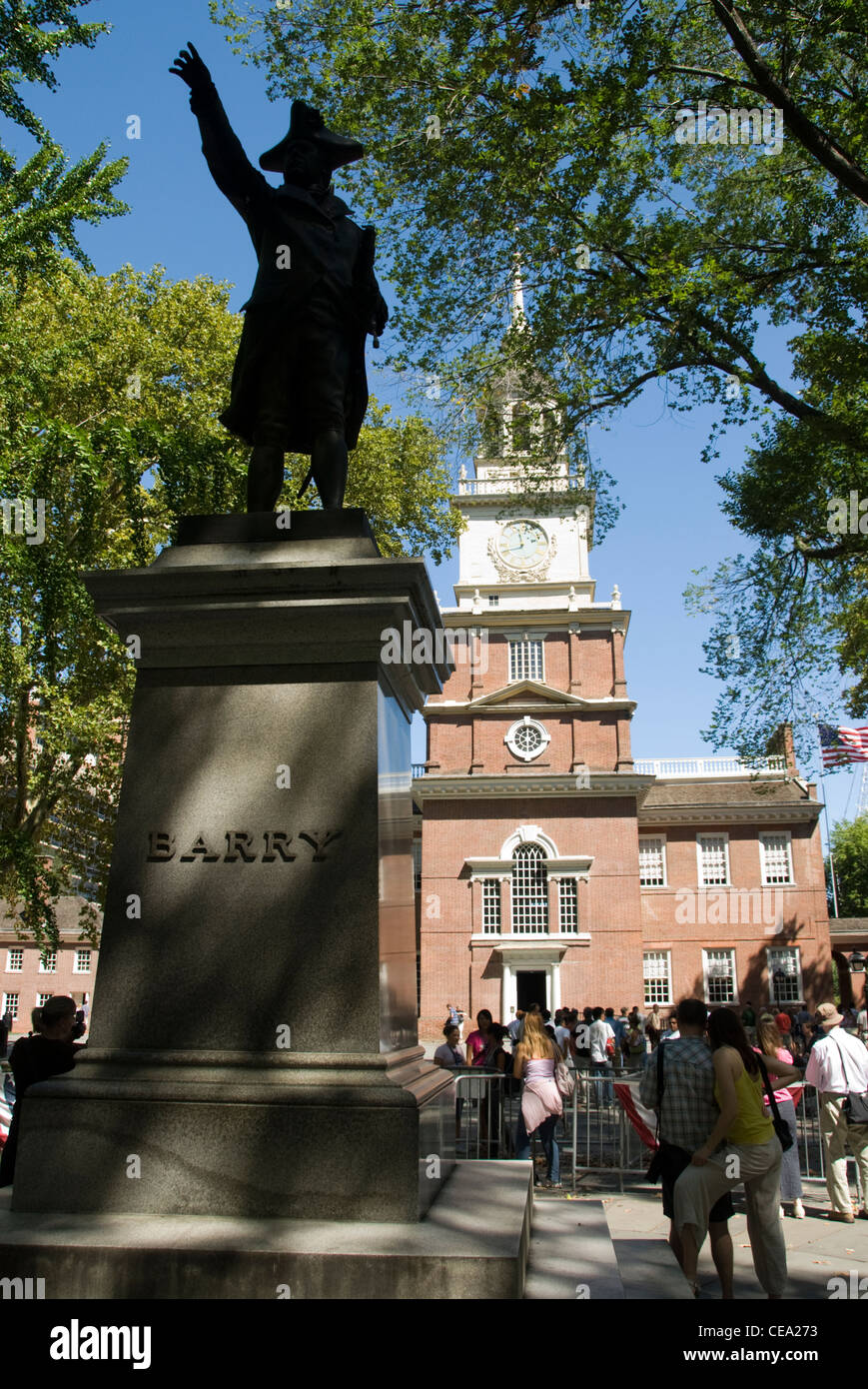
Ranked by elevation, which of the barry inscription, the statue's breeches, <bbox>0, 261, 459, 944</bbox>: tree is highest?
<bbox>0, 261, 459, 944</bbox>: tree

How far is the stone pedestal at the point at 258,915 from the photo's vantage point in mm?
3668

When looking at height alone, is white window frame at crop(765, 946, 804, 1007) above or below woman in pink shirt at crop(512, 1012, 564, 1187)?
above

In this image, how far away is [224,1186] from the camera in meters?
3.65

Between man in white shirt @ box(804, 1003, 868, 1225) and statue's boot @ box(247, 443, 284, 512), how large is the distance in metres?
7.56

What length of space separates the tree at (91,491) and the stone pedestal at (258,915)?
9.14 meters

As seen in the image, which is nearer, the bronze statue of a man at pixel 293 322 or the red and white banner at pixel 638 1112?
the bronze statue of a man at pixel 293 322

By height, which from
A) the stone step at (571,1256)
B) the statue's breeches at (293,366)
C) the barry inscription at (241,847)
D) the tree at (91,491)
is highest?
the tree at (91,491)

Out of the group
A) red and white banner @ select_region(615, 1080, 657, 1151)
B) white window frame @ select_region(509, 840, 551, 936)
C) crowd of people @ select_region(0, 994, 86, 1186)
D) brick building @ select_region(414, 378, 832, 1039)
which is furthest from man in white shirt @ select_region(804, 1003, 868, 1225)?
white window frame @ select_region(509, 840, 551, 936)

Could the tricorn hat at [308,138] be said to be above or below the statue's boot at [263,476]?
above

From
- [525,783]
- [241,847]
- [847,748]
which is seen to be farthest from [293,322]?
[525,783]

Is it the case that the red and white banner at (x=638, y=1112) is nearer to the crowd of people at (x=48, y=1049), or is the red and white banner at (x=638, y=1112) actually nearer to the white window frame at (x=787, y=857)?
the crowd of people at (x=48, y=1049)

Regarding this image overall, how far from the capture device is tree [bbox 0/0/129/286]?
10.9 m

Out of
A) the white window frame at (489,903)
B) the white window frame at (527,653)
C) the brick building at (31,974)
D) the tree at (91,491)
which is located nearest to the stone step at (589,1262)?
the tree at (91,491)

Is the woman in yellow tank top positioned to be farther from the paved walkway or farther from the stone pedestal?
the stone pedestal
